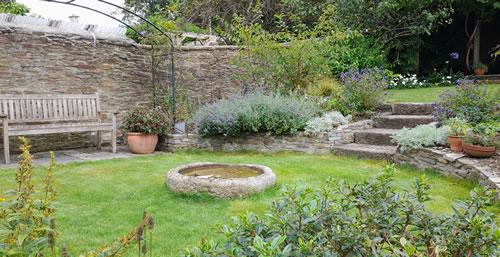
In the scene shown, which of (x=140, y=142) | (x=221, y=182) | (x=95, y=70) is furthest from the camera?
(x=95, y=70)

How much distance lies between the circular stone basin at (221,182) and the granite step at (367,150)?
7.40 ft

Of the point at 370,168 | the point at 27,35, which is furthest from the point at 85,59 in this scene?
the point at 370,168

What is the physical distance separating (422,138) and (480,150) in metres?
0.89

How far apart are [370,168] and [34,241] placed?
495cm

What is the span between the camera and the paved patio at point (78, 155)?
255 inches

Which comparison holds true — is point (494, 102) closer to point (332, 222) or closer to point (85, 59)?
point (332, 222)

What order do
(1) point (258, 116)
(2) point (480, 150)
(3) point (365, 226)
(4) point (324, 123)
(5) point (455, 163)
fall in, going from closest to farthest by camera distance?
1. (3) point (365, 226)
2. (2) point (480, 150)
3. (5) point (455, 163)
4. (4) point (324, 123)
5. (1) point (258, 116)

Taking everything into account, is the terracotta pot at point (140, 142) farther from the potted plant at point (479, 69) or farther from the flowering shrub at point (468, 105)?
the potted plant at point (479, 69)

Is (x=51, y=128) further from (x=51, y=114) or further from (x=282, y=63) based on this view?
(x=282, y=63)

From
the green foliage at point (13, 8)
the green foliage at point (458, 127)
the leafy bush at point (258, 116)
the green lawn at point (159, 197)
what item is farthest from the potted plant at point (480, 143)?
the green foliage at point (13, 8)

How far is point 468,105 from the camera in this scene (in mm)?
6262

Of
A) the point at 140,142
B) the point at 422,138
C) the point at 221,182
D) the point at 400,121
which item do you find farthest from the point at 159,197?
the point at 400,121

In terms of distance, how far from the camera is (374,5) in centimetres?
1162

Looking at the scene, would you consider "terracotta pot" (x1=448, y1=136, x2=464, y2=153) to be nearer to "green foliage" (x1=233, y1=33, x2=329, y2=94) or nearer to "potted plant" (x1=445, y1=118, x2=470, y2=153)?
"potted plant" (x1=445, y1=118, x2=470, y2=153)
